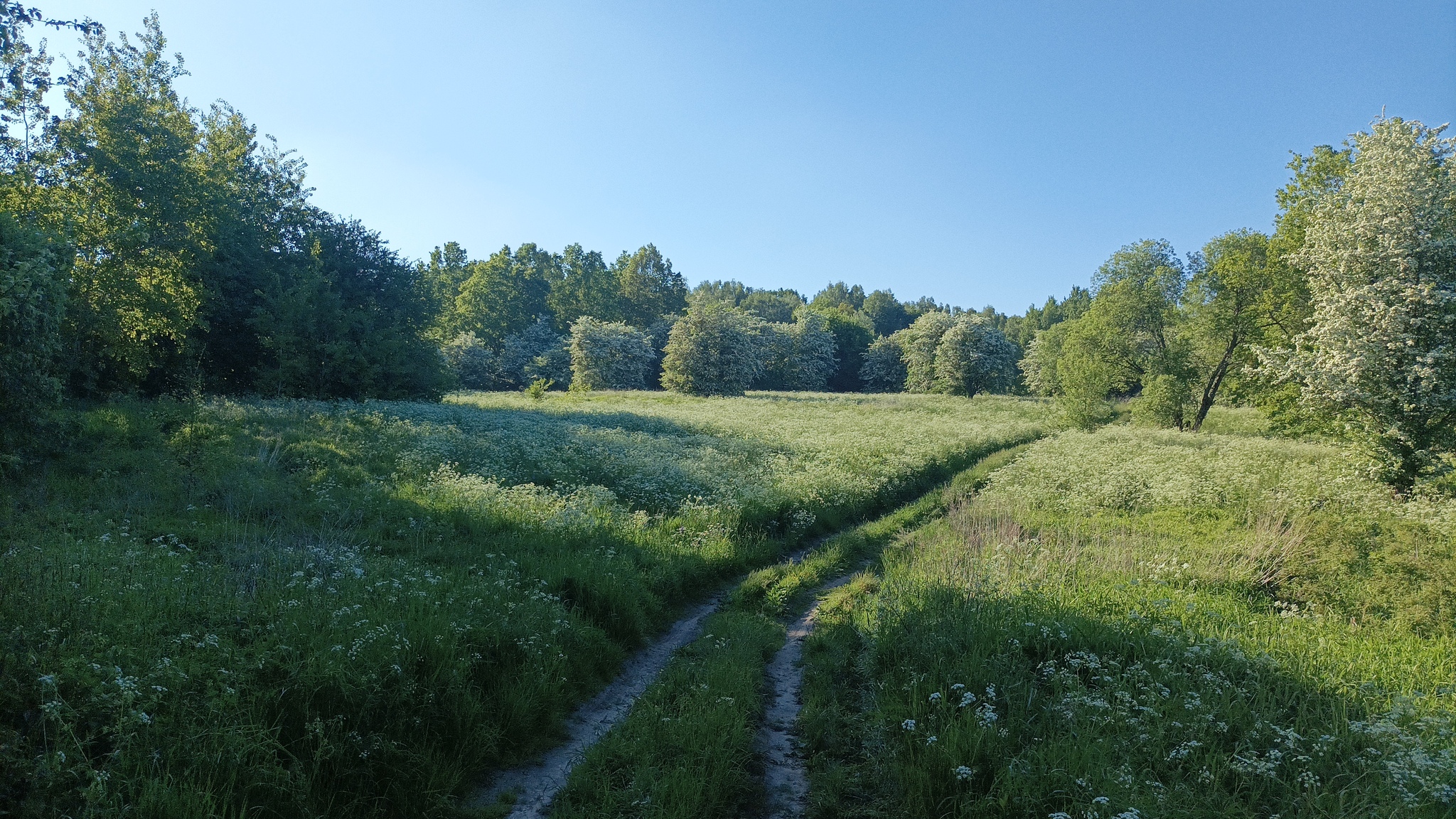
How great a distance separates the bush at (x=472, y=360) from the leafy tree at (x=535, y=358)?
65.2 inches

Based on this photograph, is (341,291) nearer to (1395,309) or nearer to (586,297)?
(1395,309)

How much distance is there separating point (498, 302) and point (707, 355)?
43.9 meters

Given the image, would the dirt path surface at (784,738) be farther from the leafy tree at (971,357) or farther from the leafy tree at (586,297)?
the leafy tree at (586,297)

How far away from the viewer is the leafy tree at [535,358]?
76438mm

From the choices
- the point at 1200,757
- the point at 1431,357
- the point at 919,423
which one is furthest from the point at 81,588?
the point at 919,423

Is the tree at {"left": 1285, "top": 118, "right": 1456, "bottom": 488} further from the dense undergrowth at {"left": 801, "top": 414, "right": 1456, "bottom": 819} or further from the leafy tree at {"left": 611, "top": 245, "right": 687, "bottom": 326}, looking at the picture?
the leafy tree at {"left": 611, "top": 245, "right": 687, "bottom": 326}

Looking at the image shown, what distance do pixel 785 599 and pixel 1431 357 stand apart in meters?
17.2

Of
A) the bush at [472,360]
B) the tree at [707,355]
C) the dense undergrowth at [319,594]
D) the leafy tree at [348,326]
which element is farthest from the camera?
the bush at [472,360]

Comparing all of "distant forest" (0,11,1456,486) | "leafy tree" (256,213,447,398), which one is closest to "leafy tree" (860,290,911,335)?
"distant forest" (0,11,1456,486)

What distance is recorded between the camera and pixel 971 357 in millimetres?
70375

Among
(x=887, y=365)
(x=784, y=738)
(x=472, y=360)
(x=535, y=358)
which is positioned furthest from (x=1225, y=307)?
(x=472, y=360)

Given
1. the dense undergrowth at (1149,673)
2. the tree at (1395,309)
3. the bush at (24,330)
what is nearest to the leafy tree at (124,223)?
the bush at (24,330)

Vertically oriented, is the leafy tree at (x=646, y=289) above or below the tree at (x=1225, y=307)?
above

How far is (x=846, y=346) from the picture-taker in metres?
108
